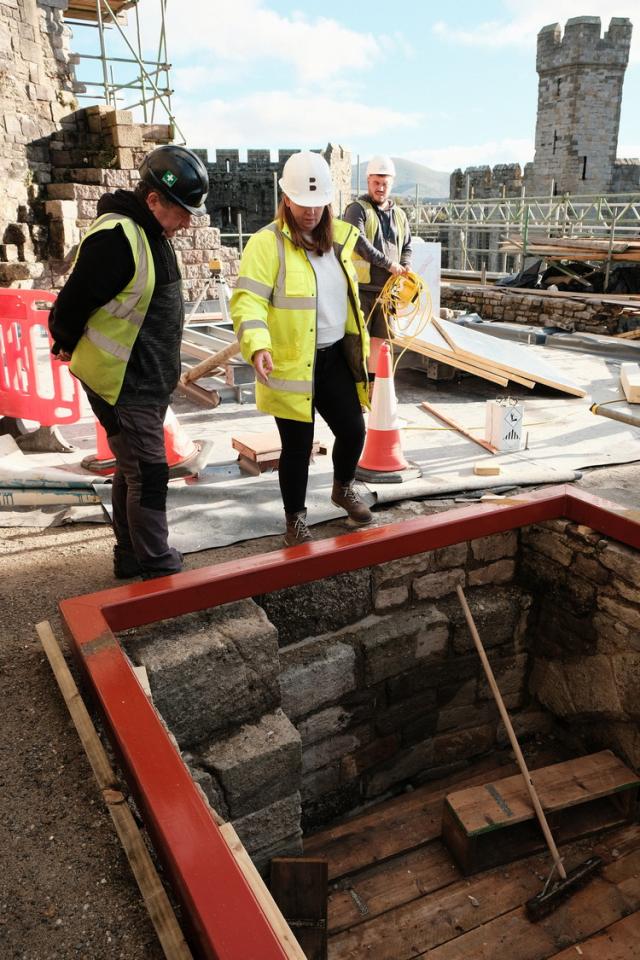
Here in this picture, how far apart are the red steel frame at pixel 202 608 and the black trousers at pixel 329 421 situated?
0.40 metres

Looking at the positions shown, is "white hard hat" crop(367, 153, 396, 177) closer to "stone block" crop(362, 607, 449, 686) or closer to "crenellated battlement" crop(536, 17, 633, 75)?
"stone block" crop(362, 607, 449, 686)

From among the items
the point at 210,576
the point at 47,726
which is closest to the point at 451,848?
the point at 210,576

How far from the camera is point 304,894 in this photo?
2996 mm

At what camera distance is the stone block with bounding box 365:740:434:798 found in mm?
4055

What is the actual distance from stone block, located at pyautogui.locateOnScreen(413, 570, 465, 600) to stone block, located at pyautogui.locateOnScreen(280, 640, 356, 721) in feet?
1.67

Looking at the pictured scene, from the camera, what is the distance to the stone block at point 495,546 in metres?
4.01

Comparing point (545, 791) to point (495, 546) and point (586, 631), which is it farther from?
point (495, 546)

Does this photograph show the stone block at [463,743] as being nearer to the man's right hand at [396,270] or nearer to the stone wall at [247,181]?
the man's right hand at [396,270]

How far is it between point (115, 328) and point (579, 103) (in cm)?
2935

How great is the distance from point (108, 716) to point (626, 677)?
2.76 meters

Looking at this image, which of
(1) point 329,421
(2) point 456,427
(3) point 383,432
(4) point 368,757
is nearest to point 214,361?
(3) point 383,432

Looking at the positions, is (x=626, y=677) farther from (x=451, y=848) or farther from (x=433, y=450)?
(x=433, y=450)

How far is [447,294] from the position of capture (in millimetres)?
13984

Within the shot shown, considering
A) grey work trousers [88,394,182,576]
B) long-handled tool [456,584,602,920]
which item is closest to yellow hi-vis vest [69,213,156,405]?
grey work trousers [88,394,182,576]
